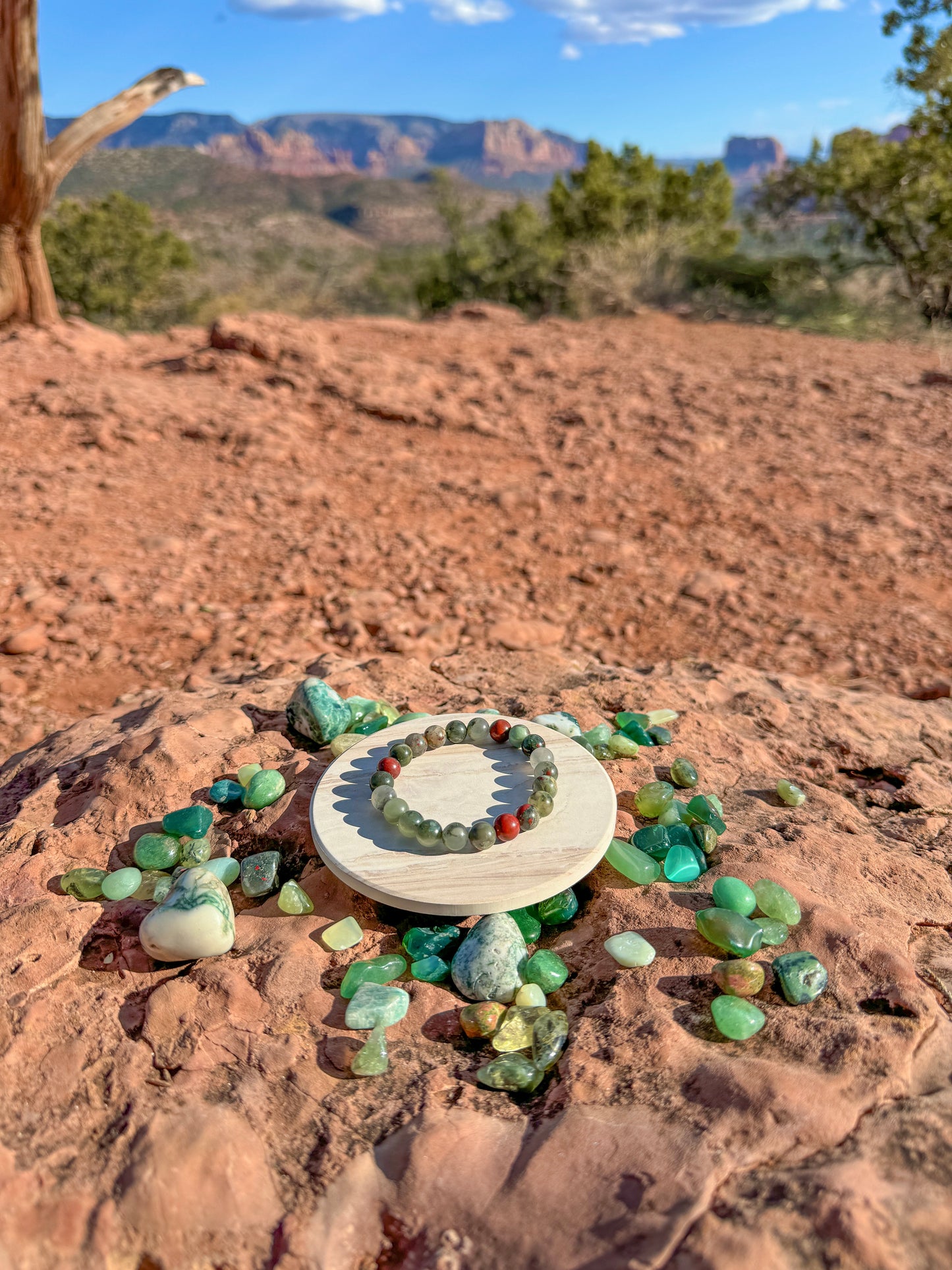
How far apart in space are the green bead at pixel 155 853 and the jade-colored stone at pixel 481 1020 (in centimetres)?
79

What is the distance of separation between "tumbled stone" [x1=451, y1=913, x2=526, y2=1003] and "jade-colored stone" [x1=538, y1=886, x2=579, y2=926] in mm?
153

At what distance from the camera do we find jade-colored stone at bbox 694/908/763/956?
1.58 m

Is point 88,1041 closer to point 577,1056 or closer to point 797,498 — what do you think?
point 577,1056

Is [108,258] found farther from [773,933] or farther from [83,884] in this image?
[773,933]

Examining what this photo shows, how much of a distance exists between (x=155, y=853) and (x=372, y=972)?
61cm

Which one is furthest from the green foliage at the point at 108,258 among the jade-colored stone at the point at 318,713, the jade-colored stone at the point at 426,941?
the jade-colored stone at the point at 426,941

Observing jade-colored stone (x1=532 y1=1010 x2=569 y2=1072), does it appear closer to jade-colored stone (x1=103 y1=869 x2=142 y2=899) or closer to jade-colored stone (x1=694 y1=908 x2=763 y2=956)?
jade-colored stone (x1=694 y1=908 x2=763 y2=956)

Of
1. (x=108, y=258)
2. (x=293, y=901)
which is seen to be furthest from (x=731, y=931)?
(x=108, y=258)

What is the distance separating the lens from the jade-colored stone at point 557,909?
1773mm

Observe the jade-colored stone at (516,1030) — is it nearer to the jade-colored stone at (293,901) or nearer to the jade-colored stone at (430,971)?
the jade-colored stone at (430,971)

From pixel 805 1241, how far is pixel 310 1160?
732mm

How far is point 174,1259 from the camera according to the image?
112 centimetres

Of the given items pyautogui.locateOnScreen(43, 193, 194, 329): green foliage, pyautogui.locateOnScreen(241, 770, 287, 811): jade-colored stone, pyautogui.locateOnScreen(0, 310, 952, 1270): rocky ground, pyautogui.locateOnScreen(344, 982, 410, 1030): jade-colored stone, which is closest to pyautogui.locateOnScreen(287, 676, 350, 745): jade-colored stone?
pyautogui.locateOnScreen(0, 310, 952, 1270): rocky ground

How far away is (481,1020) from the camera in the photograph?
1496 millimetres
